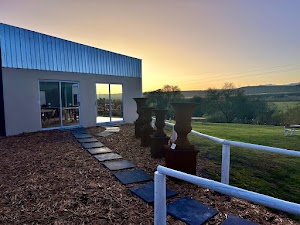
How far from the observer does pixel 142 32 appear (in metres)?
9.98

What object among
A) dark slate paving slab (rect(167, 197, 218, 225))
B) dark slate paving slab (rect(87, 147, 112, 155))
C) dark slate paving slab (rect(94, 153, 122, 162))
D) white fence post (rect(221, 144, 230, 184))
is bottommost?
dark slate paving slab (rect(167, 197, 218, 225))

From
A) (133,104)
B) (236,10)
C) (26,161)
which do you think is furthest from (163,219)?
(133,104)

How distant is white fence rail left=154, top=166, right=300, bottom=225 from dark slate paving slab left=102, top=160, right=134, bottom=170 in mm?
2346

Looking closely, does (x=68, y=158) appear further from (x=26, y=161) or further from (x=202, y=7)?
(x=202, y=7)

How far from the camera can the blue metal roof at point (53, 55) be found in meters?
7.86

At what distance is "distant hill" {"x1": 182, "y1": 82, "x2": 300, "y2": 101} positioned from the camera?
30386 millimetres

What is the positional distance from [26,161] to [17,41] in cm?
555

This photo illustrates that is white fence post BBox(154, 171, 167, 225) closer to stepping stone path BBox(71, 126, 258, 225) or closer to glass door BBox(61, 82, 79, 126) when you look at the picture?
stepping stone path BBox(71, 126, 258, 225)

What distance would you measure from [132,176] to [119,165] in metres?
0.78

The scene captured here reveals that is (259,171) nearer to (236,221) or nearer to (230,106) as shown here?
(236,221)

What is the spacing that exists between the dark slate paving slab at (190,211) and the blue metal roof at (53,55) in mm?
8340

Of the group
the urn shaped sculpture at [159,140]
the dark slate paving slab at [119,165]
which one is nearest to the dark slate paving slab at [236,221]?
the dark slate paving slab at [119,165]

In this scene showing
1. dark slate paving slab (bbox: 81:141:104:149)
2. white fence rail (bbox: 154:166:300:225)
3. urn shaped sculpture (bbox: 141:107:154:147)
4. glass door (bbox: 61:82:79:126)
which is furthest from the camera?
glass door (bbox: 61:82:79:126)

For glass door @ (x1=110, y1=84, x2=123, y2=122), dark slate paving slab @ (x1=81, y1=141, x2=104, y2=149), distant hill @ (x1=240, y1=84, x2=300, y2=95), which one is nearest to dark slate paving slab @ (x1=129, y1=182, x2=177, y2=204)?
dark slate paving slab @ (x1=81, y1=141, x2=104, y2=149)
